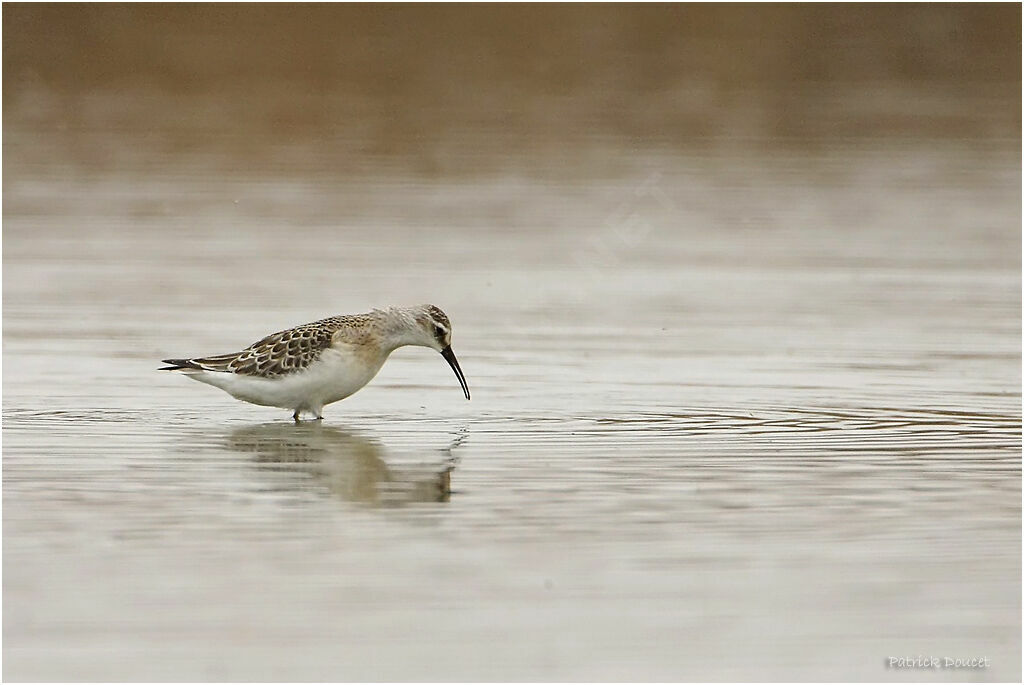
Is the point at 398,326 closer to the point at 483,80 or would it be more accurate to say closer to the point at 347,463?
the point at 347,463

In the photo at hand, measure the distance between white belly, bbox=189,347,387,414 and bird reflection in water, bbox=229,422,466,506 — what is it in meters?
0.15

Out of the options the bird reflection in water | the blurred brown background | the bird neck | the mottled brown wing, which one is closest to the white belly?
the mottled brown wing

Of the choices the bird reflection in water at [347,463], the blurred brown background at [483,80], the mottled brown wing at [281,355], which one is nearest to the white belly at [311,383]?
the mottled brown wing at [281,355]

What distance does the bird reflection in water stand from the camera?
34.4ft

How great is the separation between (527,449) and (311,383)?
1.67 metres

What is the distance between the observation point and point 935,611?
27.1 feet

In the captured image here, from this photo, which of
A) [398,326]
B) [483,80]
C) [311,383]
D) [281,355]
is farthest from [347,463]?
[483,80]

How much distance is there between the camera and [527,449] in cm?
1180

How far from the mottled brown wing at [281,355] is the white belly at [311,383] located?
0.17 feet

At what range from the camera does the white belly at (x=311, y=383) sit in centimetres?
1289

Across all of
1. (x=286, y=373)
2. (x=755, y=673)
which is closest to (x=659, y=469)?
(x=286, y=373)

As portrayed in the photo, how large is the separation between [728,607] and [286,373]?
16.9ft

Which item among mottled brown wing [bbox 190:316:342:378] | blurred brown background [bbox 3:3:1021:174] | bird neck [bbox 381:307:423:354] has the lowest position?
mottled brown wing [bbox 190:316:342:378]

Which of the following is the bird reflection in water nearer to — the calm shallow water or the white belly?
the calm shallow water
